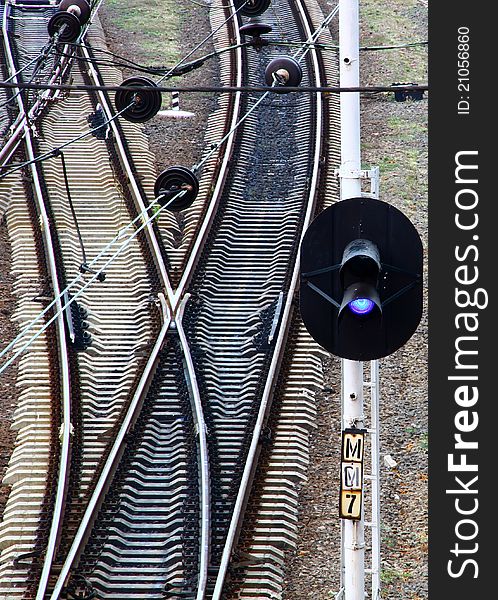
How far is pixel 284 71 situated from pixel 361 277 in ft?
32.6

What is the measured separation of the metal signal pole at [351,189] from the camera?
6.59 meters

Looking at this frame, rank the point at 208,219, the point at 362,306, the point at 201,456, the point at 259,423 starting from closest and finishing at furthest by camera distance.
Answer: the point at 362,306 → the point at 201,456 → the point at 259,423 → the point at 208,219

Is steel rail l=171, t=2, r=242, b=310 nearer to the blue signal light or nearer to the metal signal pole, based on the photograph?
the metal signal pole

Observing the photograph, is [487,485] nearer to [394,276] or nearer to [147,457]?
[394,276]

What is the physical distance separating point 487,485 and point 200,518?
3621 mm

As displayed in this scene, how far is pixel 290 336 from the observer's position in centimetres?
1222

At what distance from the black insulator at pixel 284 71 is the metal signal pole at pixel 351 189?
854cm

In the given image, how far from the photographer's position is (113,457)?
33.8ft

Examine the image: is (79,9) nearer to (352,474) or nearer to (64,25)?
(64,25)

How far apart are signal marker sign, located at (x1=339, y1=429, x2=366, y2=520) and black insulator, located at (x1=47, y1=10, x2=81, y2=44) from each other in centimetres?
1253

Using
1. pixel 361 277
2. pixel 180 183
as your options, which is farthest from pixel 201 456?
pixel 361 277

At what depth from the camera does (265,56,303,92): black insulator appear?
1534cm

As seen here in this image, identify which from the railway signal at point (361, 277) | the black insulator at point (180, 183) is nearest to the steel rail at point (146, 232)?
the black insulator at point (180, 183)

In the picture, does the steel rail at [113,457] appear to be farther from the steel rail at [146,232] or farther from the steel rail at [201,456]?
the steel rail at [201,456]
